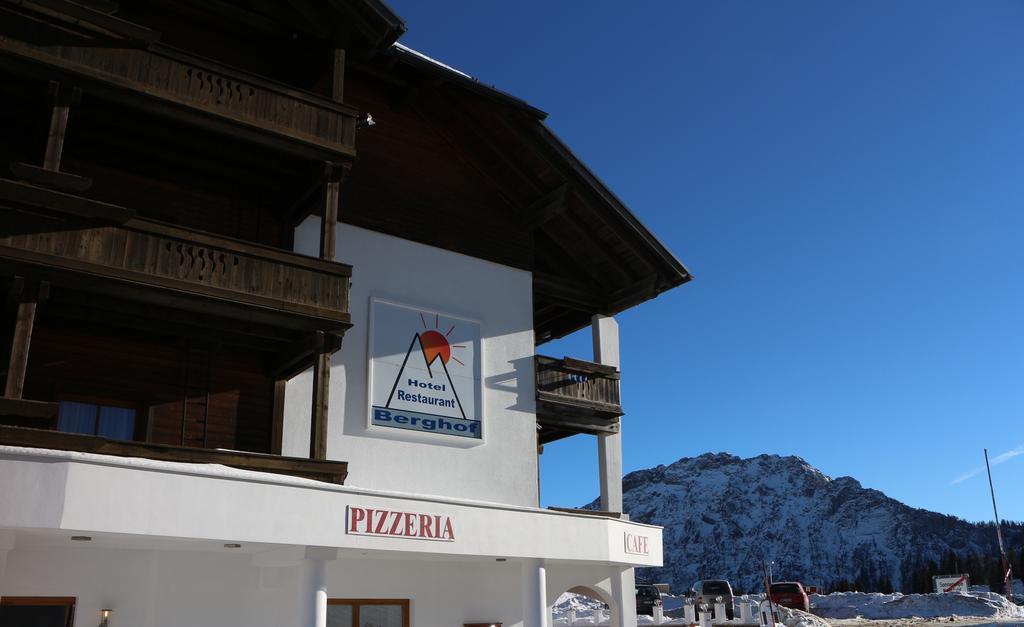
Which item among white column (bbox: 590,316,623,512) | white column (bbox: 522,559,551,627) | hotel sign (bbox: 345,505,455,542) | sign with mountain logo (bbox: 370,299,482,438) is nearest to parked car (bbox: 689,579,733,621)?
white column (bbox: 590,316,623,512)

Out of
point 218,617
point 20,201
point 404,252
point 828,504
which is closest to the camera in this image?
point 20,201

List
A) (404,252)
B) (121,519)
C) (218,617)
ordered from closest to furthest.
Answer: (121,519), (218,617), (404,252)

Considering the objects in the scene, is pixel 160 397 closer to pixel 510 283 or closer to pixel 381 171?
pixel 381 171

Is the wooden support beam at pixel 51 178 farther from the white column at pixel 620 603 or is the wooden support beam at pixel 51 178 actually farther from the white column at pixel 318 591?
the white column at pixel 620 603

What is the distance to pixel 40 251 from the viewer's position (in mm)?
13516

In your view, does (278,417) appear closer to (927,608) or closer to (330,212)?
(330,212)

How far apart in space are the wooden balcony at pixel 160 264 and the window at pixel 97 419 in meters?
2.44

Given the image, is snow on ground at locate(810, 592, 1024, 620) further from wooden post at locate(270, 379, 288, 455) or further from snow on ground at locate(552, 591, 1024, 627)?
wooden post at locate(270, 379, 288, 455)

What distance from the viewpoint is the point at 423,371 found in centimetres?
1941

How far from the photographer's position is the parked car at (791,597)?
4337 centimetres

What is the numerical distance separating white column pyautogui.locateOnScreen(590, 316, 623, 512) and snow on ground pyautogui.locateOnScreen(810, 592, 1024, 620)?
30841mm

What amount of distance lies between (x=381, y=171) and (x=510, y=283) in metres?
4.05

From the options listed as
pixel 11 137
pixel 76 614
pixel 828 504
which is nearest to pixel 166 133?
pixel 11 137

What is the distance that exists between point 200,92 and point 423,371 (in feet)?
23.1
